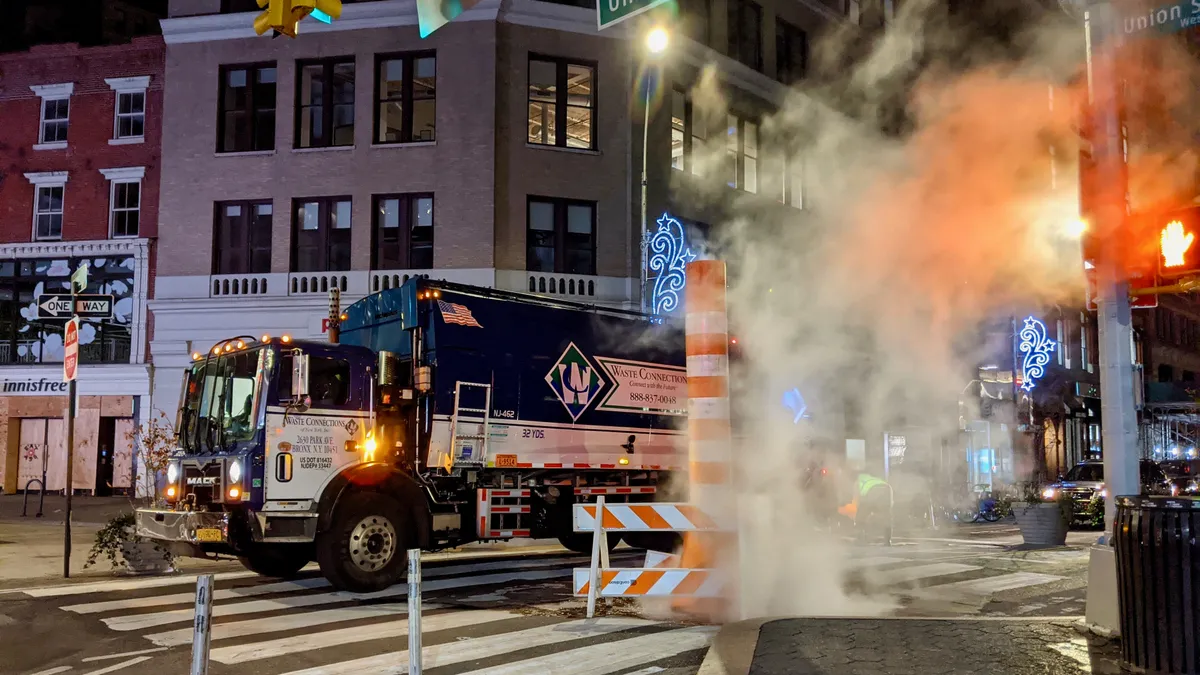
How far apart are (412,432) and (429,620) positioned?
300cm

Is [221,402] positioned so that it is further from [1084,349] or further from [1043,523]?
[1084,349]

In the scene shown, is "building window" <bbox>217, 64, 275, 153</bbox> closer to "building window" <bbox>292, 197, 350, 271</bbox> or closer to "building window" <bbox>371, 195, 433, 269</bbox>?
"building window" <bbox>292, 197, 350, 271</bbox>

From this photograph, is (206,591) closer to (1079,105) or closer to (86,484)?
(1079,105)

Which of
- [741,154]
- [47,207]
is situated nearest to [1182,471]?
[741,154]

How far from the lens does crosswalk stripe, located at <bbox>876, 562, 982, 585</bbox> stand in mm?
11199

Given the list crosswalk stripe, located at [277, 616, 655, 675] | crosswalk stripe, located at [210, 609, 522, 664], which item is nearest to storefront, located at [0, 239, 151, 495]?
crosswalk stripe, located at [210, 609, 522, 664]

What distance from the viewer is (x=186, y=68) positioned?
22.9 metres

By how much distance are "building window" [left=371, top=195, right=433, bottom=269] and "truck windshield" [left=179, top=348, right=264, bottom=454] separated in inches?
428

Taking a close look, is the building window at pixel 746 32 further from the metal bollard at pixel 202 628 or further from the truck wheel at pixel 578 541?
the metal bollard at pixel 202 628

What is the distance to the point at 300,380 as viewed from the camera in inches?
381

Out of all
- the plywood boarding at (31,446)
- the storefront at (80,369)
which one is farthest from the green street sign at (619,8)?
the plywood boarding at (31,446)

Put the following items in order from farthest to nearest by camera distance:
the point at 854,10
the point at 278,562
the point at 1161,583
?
the point at 854,10 < the point at 278,562 < the point at 1161,583

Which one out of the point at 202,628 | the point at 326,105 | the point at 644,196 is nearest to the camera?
the point at 202,628

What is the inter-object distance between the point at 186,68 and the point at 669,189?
1222 centimetres
